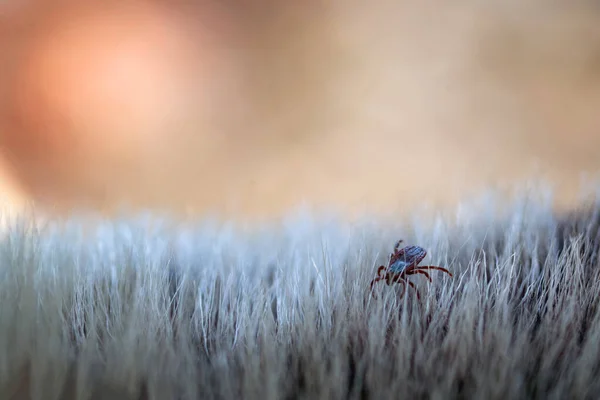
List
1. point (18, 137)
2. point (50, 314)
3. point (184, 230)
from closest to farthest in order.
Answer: point (50, 314), point (184, 230), point (18, 137)

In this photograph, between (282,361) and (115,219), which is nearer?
(282,361)

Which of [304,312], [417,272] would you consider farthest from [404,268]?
[304,312]

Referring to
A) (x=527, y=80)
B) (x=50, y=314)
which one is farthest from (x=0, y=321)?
(x=527, y=80)

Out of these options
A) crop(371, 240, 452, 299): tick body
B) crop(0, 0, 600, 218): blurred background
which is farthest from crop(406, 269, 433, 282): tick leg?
crop(0, 0, 600, 218): blurred background

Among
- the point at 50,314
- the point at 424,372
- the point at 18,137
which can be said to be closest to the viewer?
the point at 424,372

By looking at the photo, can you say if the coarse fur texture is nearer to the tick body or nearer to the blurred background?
the tick body

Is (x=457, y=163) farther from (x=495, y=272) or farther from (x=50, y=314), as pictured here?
(x=50, y=314)

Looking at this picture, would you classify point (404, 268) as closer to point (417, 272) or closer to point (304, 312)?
point (417, 272)
